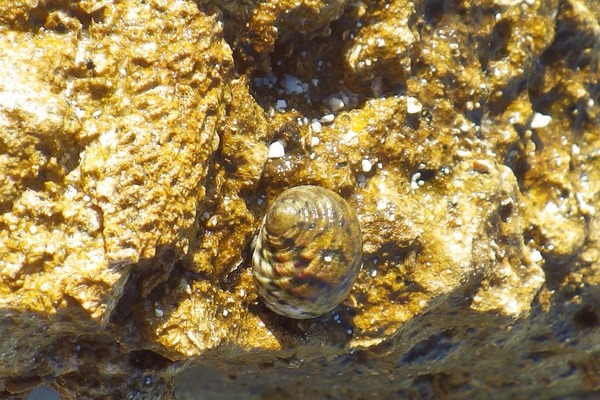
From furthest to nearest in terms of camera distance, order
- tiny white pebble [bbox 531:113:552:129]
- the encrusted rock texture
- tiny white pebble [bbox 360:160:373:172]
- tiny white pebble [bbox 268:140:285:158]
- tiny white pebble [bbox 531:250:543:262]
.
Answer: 1. tiny white pebble [bbox 531:113:552:129]
2. tiny white pebble [bbox 531:250:543:262]
3. tiny white pebble [bbox 360:160:373:172]
4. tiny white pebble [bbox 268:140:285:158]
5. the encrusted rock texture

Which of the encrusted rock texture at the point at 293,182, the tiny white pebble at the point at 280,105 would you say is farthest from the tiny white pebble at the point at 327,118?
the tiny white pebble at the point at 280,105

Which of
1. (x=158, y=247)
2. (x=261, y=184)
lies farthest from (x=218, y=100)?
(x=158, y=247)

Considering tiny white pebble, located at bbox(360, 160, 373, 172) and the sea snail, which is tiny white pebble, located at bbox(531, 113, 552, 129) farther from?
the sea snail

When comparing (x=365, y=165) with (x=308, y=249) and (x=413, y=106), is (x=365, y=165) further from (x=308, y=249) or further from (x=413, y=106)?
(x=308, y=249)

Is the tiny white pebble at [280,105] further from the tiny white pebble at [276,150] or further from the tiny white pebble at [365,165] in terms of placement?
the tiny white pebble at [365,165]

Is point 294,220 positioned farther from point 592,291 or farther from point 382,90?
point 592,291

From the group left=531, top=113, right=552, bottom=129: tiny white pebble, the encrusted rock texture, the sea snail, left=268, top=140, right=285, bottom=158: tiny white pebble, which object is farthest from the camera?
left=531, top=113, right=552, bottom=129: tiny white pebble

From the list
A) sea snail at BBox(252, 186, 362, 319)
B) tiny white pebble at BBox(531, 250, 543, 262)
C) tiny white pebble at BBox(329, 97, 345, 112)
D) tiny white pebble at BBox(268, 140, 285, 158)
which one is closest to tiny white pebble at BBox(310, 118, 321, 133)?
tiny white pebble at BBox(329, 97, 345, 112)
